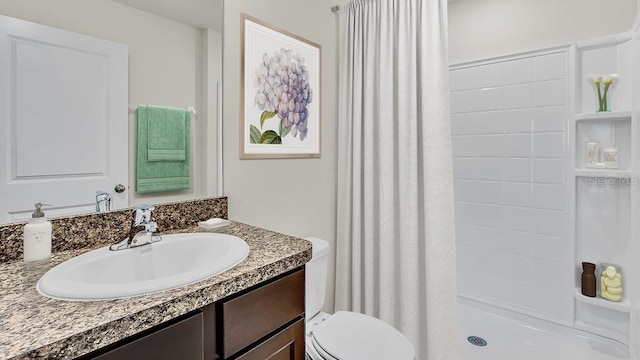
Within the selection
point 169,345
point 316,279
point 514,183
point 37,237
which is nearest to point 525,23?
point 514,183

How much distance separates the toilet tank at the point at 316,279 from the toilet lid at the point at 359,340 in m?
0.11

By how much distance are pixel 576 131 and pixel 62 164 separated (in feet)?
8.97

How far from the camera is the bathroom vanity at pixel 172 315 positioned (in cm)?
54

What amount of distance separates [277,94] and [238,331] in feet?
3.99

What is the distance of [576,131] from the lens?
83.9 inches

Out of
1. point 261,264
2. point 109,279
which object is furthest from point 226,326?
point 109,279

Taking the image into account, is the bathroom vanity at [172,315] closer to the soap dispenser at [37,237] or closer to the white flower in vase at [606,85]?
the soap dispenser at [37,237]

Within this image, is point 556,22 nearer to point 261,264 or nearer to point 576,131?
point 576,131

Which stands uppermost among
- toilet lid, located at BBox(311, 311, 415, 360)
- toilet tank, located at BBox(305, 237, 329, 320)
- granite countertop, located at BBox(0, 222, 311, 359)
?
granite countertop, located at BBox(0, 222, 311, 359)

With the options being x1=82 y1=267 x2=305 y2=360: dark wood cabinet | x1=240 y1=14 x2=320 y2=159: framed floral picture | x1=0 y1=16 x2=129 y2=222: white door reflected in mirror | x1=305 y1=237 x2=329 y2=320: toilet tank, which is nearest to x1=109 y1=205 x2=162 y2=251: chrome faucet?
x1=0 y1=16 x2=129 y2=222: white door reflected in mirror

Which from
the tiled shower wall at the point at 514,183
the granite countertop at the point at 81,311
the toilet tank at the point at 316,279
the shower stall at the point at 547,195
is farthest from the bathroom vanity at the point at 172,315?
the tiled shower wall at the point at 514,183

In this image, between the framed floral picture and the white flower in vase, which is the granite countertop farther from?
the white flower in vase

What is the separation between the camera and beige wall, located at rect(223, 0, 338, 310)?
1.48 metres

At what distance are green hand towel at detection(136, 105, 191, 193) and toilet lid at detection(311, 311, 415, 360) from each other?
885mm
